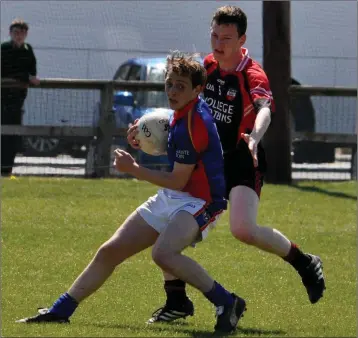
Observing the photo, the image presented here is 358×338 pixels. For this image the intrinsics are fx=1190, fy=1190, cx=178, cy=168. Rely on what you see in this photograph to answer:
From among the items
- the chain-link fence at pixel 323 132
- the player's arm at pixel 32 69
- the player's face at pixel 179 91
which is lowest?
the chain-link fence at pixel 323 132

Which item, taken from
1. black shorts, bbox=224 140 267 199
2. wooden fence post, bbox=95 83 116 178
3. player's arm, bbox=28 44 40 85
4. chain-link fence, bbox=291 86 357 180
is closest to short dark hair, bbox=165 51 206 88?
black shorts, bbox=224 140 267 199

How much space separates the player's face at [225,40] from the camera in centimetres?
714

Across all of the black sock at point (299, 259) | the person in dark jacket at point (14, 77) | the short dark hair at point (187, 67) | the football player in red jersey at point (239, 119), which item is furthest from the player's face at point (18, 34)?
the short dark hair at point (187, 67)

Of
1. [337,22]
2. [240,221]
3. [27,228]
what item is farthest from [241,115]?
[337,22]

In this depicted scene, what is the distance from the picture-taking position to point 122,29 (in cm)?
1928

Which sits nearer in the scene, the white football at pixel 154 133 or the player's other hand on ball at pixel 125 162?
the player's other hand on ball at pixel 125 162

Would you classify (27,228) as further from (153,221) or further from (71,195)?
(153,221)

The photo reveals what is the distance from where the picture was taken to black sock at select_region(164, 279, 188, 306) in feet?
22.7

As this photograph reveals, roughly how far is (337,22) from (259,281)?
10.4 meters

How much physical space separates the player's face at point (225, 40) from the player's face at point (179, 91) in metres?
0.75

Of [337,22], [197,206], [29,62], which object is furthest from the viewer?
[337,22]

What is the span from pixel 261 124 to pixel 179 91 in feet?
2.06

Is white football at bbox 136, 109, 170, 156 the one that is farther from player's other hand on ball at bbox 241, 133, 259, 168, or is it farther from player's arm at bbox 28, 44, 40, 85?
player's arm at bbox 28, 44, 40, 85

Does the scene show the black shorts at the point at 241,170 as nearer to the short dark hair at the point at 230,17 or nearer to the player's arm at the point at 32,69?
the short dark hair at the point at 230,17
